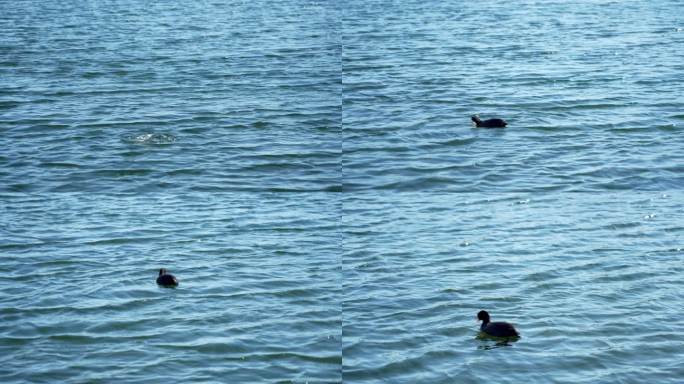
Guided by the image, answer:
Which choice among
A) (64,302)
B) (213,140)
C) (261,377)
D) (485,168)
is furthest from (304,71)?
(261,377)

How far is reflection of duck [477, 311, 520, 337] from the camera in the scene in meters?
16.4

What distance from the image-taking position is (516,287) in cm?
1866

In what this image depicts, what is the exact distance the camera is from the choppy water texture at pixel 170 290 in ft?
52.9

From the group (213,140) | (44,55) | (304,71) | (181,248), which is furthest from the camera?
(44,55)

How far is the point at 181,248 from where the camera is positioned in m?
20.6

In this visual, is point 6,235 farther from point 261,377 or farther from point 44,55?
point 44,55

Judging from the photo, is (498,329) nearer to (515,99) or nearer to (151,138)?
(151,138)

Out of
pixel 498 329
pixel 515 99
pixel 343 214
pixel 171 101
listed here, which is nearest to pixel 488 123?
pixel 515 99

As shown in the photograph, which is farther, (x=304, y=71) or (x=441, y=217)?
(x=304, y=71)

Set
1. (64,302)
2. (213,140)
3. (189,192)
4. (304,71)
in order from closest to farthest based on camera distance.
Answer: (64,302), (189,192), (213,140), (304,71)

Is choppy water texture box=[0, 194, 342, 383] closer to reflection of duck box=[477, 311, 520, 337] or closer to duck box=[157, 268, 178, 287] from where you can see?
duck box=[157, 268, 178, 287]

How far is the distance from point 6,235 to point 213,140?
7071mm

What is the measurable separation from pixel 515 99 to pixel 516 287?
1300 centimetres

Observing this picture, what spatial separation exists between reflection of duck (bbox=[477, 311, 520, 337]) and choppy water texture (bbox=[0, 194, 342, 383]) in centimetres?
191
